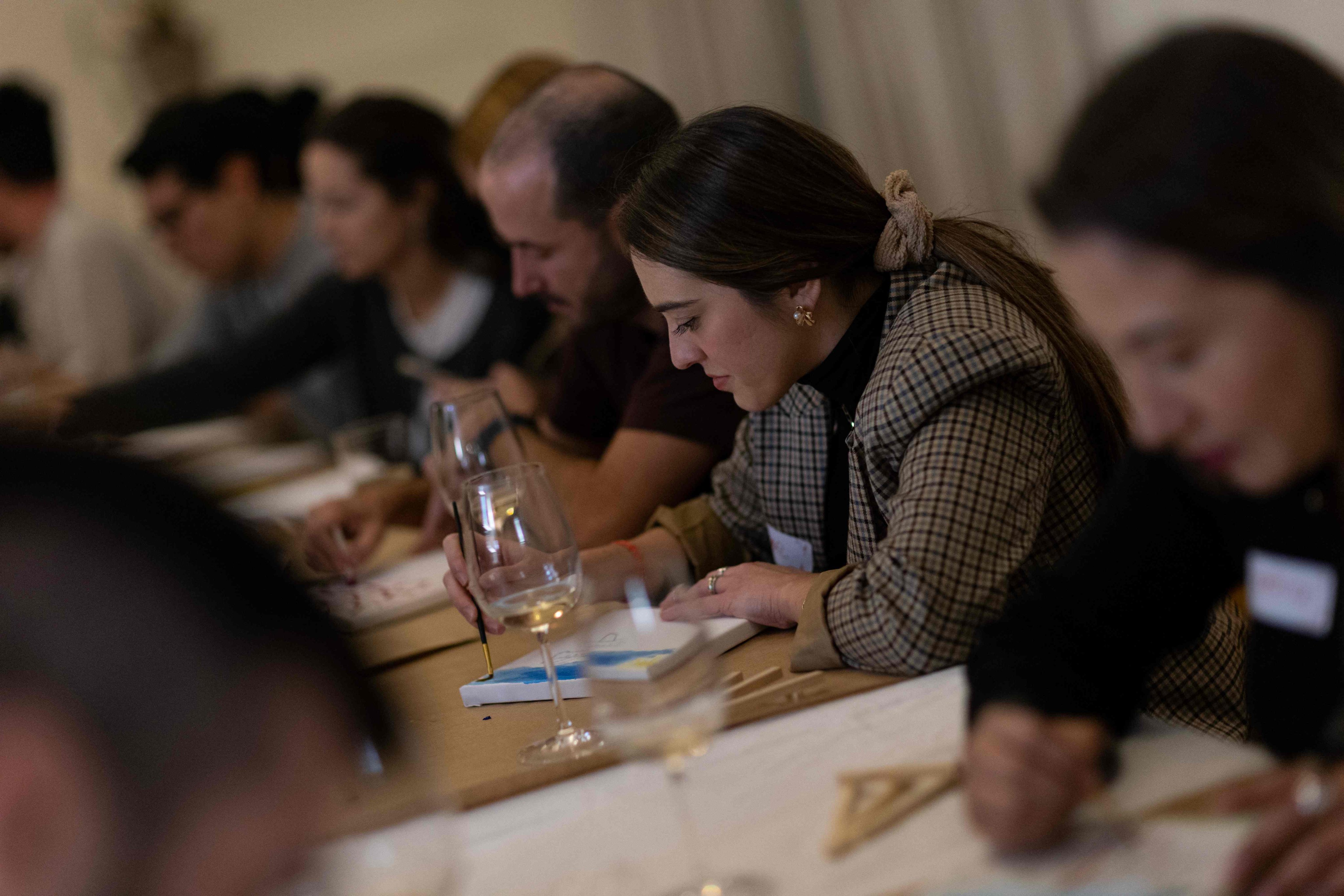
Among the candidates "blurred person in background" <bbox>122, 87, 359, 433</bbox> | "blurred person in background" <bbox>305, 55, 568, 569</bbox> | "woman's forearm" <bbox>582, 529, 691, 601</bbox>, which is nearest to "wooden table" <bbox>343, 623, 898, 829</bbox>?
"woman's forearm" <bbox>582, 529, 691, 601</bbox>

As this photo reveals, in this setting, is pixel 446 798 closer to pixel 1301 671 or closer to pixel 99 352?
pixel 1301 671

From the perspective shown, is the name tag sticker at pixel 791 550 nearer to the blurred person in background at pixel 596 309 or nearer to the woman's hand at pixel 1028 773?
the blurred person in background at pixel 596 309

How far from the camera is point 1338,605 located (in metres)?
0.82

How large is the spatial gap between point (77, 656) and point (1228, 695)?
113 centimetres

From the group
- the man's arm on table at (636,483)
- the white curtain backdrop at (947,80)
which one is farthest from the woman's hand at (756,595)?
the white curtain backdrop at (947,80)

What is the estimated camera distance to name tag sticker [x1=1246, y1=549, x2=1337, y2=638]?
816 mm

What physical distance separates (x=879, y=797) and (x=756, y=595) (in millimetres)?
504

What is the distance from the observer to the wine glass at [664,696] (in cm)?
70

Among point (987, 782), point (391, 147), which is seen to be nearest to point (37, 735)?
point (987, 782)

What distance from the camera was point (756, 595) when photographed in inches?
49.7

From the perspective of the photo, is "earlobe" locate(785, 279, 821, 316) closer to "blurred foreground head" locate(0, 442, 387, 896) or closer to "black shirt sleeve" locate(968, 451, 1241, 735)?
"black shirt sleeve" locate(968, 451, 1241, 735)

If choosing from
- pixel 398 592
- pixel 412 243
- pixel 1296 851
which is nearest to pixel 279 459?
pixel 412 243

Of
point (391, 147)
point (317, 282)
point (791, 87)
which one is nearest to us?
point (391, 147)

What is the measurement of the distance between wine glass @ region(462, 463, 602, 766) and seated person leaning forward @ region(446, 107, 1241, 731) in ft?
0.43
